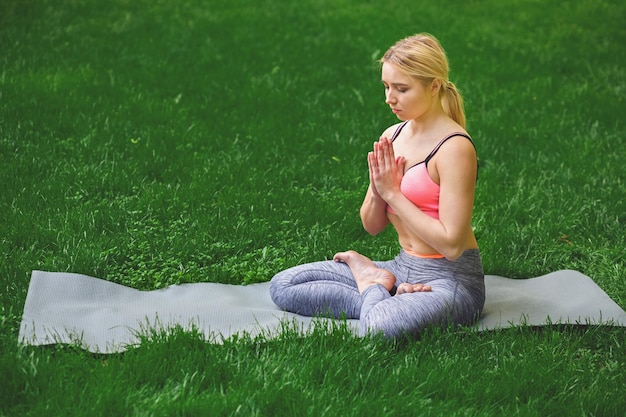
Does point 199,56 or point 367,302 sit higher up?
point 199,56

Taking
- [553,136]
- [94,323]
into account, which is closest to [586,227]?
[553,136]

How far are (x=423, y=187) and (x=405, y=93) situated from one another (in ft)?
1.39

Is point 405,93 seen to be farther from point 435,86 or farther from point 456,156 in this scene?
point 456,156

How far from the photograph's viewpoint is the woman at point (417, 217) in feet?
12.4

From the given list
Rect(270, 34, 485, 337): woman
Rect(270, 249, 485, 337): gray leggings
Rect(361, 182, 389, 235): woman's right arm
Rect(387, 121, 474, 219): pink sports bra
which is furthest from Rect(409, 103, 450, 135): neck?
Rect(270, 249, 485, 337): gray leggings

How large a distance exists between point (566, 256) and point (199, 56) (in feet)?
15.6

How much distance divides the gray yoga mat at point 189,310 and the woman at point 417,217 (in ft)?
0.45

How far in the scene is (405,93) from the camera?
3.87m

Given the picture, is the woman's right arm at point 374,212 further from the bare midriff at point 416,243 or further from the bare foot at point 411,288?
the bare foot at point 411,288

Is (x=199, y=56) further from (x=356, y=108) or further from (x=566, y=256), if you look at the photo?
(x=566, y=256)

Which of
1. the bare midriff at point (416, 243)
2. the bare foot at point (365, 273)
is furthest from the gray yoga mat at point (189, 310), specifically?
the bare midriff at point (416, 243)

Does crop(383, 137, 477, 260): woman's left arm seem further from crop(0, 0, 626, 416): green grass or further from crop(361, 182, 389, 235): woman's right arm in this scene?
crop(0, 0, 626, 416): green grass

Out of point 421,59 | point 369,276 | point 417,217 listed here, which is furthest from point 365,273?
point 421,59

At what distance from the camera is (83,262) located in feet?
14.7
